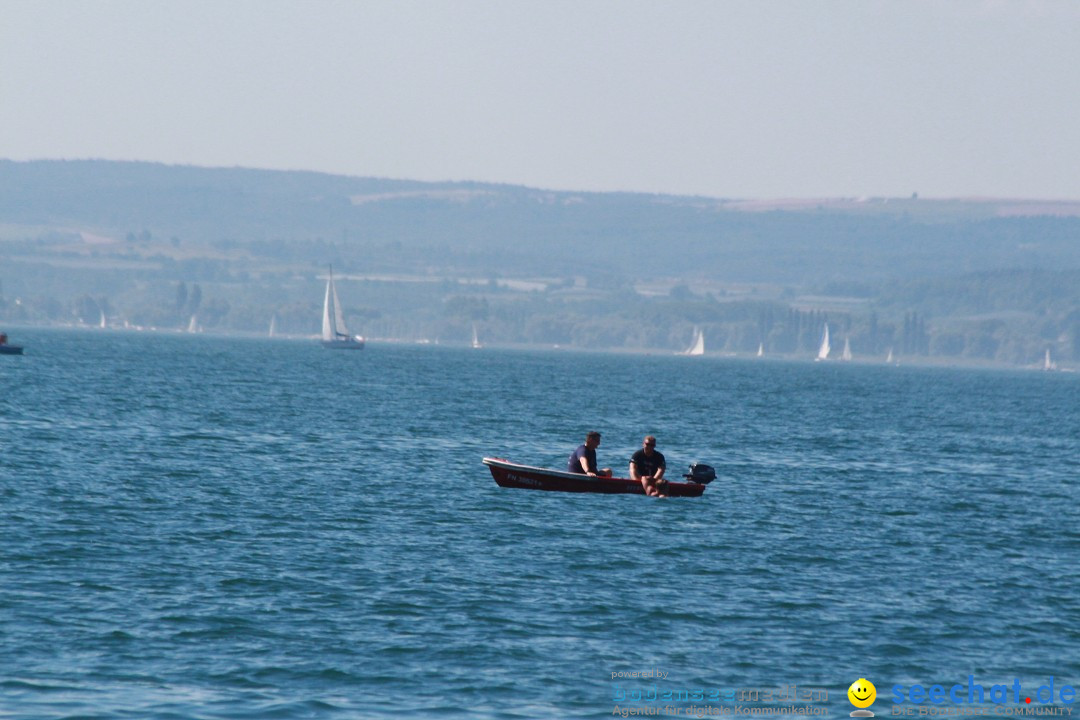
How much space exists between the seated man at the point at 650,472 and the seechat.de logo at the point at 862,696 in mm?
21917

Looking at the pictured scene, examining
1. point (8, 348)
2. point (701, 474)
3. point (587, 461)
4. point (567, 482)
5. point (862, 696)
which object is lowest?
point (8, 348)

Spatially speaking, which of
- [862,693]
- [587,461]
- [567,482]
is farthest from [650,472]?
[862,693]

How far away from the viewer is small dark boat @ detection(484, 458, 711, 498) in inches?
1849

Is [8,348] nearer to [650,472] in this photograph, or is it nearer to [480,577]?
[650,472]

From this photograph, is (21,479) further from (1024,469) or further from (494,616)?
(1024,469)

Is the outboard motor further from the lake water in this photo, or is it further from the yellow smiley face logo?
the yellow smiley face logo

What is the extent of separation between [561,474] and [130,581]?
18.8 metres

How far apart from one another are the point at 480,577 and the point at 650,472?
15179mm

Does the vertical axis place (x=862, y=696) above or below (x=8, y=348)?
above

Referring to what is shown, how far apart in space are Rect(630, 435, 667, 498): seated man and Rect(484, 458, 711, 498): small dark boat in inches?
11.7

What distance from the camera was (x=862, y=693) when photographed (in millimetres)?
23922

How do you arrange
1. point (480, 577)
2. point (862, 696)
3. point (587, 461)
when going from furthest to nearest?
point (587, 461) → point (480, 577) → point (862, 696)

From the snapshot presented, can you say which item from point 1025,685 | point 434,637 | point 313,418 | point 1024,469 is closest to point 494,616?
point 434,637

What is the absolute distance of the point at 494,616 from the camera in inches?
1117
